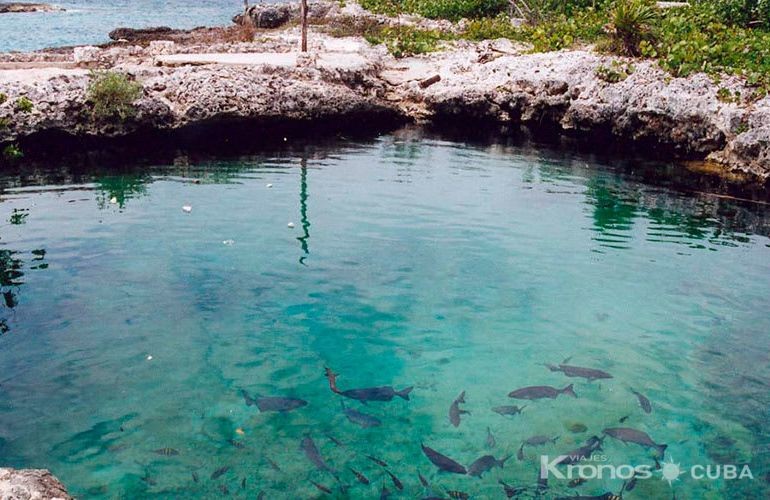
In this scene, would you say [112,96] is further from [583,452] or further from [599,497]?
[599,497]

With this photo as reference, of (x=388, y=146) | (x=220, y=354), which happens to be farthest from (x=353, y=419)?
(x=388, y=146)

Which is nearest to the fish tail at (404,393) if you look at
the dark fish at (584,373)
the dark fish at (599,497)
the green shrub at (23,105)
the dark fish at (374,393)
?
the dark fish at (374,393)

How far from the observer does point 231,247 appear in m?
10.8

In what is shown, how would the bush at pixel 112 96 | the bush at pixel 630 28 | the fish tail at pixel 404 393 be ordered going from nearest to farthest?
the fish tail at pixel 404 393 < the bush at pixel 112 96 < the bush at pixel 630 28

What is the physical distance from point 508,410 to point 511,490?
1226mm

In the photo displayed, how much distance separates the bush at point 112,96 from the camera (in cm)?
1650

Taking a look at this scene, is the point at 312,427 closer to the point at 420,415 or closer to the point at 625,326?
the point at 420,415

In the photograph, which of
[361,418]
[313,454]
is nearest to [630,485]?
[361,418]

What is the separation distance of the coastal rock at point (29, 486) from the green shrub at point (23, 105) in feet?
46.5

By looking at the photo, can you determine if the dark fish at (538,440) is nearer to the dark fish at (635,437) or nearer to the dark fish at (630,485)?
the dark fish at (635,437)

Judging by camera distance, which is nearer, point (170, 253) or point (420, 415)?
point (420, 415)

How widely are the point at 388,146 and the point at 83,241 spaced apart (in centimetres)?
968

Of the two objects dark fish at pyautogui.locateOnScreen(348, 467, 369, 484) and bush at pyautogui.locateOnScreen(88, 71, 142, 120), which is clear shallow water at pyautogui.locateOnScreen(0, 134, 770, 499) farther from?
bush at pyautogui.locateOnScreen(88, 71, 142, 120)

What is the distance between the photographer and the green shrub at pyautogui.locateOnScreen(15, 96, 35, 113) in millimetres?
15984
